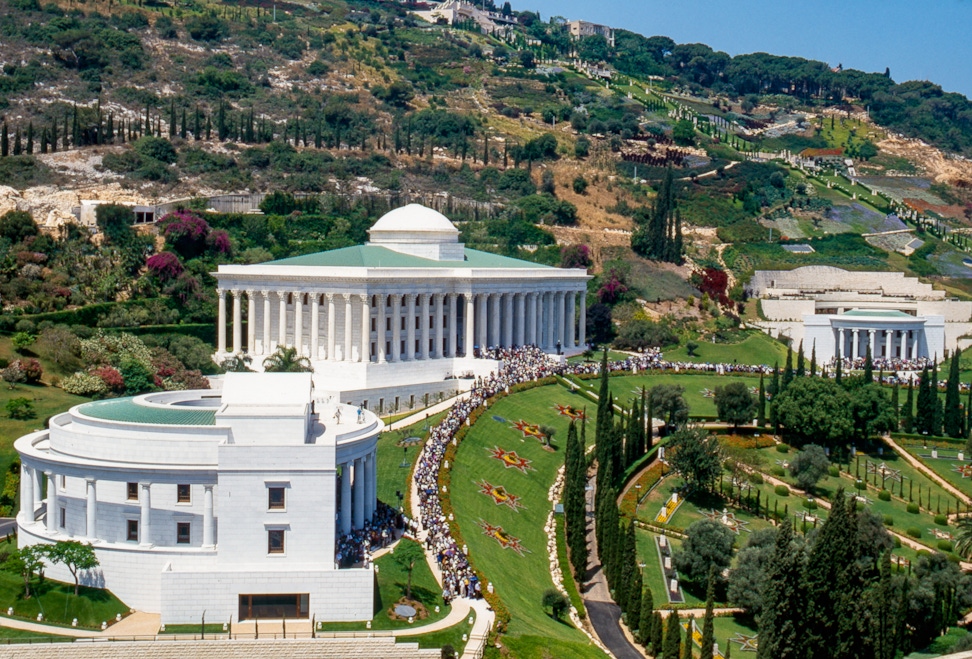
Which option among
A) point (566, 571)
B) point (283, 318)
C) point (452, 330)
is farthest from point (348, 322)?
point (566, 571)

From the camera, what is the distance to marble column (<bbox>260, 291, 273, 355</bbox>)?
87625mm

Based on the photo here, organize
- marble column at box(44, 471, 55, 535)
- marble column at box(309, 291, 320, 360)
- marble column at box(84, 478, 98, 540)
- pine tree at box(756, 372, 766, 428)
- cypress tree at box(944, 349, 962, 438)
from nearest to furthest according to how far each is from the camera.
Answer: marble column at box(84, 478, 98, 540)
marble column at box(44, 471, 55, 535)
pine tree at box(756, 372, 766, 428)
marble column at box(309, 291, 320, 360)
cypress tree at box(944, 349, 962, 438)

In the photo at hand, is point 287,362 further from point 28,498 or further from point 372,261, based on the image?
point 28,498

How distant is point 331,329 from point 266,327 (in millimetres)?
5501

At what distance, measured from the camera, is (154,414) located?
5038cm

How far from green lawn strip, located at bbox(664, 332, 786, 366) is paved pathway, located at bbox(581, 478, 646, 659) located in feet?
140

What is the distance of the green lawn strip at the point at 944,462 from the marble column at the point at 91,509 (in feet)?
171

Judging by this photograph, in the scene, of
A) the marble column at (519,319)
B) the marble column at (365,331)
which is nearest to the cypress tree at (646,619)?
the marble column at (365,331)

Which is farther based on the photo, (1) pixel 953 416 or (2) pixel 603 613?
(1) pixel 953 416

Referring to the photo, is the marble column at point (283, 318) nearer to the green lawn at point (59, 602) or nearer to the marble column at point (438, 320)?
the marble column at point (438, 320)

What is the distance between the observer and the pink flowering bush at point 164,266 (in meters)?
94.1

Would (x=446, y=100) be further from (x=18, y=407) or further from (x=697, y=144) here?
(x=18, y=407)

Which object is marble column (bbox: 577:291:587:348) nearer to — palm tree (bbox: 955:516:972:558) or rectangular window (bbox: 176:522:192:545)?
palm tree (bbox: 955:516:972:558)

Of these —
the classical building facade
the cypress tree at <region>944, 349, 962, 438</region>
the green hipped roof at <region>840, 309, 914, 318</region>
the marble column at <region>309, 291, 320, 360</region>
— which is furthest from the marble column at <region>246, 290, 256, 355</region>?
the green hipped roof at <region>840, 309, 914, 318</region>
